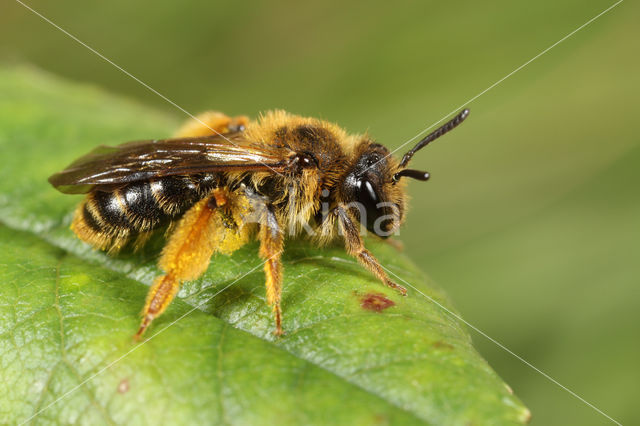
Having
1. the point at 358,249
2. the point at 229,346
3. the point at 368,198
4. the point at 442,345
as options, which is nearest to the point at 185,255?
the point at 229,346

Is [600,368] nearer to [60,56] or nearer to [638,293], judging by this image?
[638,293]

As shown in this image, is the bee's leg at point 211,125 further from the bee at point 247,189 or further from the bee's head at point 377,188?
the bee's head at point 377,188

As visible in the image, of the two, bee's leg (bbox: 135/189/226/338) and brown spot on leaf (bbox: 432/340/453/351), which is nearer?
brown spot on leaf (bbox: 432/340/453/351)

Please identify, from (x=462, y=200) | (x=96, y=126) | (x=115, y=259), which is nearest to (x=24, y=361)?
(x=115, y=259)

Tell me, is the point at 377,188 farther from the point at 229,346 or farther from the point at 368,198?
the point at 229,346

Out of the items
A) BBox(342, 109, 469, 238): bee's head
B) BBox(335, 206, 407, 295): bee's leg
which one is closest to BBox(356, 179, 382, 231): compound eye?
BBox(342, 109, 469, 238): bee's head

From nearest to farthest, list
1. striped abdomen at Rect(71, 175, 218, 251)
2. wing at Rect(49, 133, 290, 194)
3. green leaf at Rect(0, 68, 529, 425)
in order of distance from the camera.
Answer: green leaf at Rect(0, 68, 529, 425)
wing at Rect(49, 133, 290, 194)
striped abdomen at Rect(71, 175, 218, 251)

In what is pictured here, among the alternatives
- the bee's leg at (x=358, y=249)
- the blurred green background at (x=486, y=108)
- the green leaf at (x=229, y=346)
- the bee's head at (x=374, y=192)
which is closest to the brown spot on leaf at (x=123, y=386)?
the green leaf at (x=229, y=346)

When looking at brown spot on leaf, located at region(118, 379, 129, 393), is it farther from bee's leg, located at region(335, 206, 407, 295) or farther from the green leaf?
bee's leg, located at region(335, 206, 407, 295)
